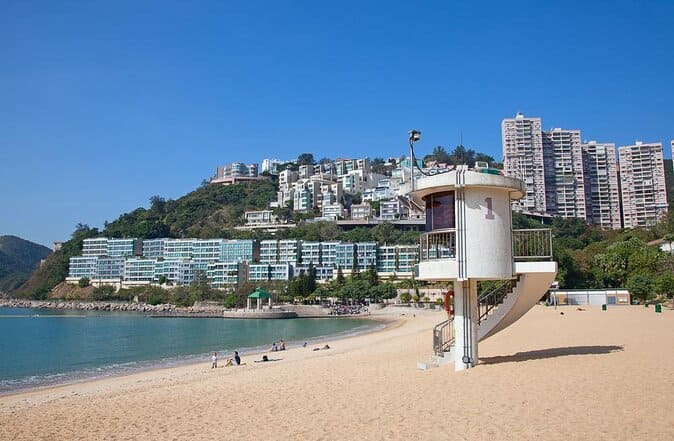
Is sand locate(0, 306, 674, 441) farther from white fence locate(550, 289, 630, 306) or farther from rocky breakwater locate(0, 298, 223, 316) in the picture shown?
rocky breakwater locate(0, 298, 223, 316)

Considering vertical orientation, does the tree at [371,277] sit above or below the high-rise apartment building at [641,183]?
below

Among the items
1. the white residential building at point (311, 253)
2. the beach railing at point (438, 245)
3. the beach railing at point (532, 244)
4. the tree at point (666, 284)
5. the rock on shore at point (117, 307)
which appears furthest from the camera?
the white residential building at point (311, 253)

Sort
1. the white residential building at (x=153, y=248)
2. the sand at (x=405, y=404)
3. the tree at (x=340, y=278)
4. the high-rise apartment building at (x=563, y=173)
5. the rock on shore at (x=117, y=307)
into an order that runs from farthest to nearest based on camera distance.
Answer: the high-rise apartment building at (x=563, y=173), the white residential building at (x=153, y=248), the tree at (x=340, y=278), the rock on shore at (x=117, y=307), the sand at (x=405, y=404)

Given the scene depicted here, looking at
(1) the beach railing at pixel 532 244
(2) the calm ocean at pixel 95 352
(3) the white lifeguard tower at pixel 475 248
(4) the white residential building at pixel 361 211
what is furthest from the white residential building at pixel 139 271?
(1) the beach railing at pixel 532 244

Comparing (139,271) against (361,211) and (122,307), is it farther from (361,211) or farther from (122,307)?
(361,211)

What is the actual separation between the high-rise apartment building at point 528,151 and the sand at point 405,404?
437 ft

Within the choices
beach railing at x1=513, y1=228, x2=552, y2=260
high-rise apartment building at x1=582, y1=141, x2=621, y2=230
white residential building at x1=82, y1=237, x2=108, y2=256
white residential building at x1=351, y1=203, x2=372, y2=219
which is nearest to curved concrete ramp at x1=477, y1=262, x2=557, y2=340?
beach railing at x1=513, y1=228, x2=552, y2=260

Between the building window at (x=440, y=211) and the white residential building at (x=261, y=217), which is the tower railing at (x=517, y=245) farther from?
the white residential building at (x=261, y=217)

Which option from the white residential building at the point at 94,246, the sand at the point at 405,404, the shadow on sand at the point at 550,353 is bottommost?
the sand at the point at 405,404

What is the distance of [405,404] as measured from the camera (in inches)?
422

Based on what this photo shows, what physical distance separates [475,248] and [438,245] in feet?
3.80

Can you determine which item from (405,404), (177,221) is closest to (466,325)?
(405,404)

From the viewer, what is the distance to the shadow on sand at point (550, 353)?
1563cm

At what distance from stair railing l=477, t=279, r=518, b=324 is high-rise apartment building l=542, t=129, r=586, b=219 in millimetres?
135982
